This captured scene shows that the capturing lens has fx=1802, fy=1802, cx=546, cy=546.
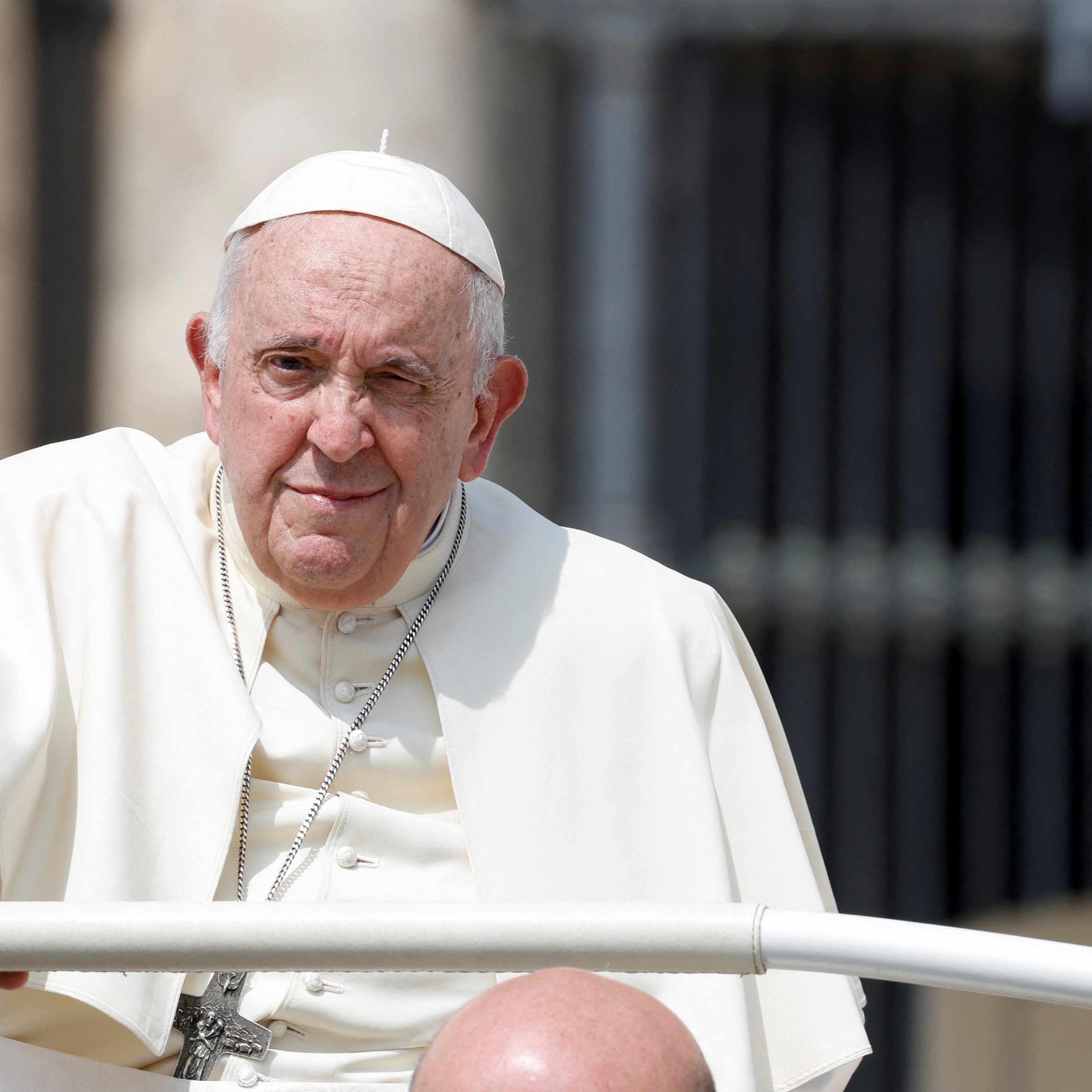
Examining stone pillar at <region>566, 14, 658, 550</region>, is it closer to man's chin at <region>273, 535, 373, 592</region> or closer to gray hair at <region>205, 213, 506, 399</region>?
gray hair at <region>205, 213, 506, 399</region>

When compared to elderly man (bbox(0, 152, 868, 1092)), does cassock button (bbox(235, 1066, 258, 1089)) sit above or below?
below

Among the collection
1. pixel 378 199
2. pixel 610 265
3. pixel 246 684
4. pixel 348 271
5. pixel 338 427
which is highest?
pixel 610 265

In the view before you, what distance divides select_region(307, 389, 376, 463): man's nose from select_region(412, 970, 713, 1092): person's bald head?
1.16 m

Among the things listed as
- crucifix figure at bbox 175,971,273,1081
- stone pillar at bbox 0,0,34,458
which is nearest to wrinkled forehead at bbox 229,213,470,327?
crucifix figure at bbox 175,971,273,1081

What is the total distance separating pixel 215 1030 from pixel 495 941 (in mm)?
991

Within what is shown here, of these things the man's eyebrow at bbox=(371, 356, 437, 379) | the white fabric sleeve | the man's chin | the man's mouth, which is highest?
the man's eyebrow at bbox=(371, 356, 437, 379)

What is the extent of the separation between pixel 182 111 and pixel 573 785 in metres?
3.16

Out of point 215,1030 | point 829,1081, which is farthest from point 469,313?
point 829,1081

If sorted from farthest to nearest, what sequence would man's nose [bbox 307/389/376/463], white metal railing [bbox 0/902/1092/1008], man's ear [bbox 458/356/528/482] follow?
man's ear [bbox 458/356/528/482] < man's nose [bbox 307/389/376/463] < white metal railing [bbox 0/902/1092/1008]

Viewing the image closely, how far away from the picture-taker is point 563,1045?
133 cm

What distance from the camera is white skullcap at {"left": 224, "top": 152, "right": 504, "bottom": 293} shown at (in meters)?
2.60

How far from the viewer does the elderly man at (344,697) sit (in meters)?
2.36

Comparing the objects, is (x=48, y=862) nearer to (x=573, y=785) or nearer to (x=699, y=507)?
(x=573, y=785)

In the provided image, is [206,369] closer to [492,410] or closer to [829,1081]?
[492,410]
